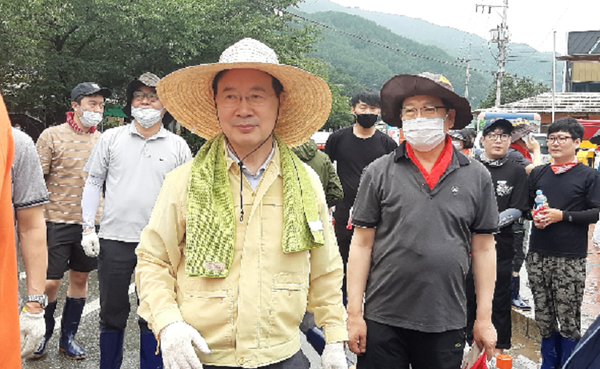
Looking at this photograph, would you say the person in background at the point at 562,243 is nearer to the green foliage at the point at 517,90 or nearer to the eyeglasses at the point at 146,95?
the eyeglasses at the point at 146,95

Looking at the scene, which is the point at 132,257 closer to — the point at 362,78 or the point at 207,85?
the point at 207,85

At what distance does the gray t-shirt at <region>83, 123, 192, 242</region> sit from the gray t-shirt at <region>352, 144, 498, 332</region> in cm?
167

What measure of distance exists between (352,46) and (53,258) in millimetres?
130048

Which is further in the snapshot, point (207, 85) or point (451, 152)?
point (451, 152)

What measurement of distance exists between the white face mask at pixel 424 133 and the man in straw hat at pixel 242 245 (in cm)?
90

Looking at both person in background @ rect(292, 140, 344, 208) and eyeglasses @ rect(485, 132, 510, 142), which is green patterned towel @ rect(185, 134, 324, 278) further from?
eyeglasses @ rect(485, 132, 510, 142)

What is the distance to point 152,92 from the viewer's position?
167 inches

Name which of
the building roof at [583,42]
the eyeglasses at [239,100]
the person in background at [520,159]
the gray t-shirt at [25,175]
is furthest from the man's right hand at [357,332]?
the building roof at [583,42]

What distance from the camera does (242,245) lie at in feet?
6.56

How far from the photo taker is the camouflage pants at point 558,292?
14.0 feet

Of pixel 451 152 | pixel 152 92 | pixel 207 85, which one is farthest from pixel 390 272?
pixel 152 92

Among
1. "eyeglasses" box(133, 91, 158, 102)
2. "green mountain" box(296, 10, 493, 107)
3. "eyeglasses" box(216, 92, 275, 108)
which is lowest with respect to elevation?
"eyeglasses" box(216, 92, 275, 108)

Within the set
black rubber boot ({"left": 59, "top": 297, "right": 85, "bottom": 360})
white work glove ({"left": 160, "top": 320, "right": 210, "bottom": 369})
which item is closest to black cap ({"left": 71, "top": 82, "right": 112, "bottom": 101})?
black rubber boot ({"left": 59, "top": 297, "right": 85, "bottom": 360})

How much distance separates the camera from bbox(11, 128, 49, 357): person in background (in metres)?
2.41
